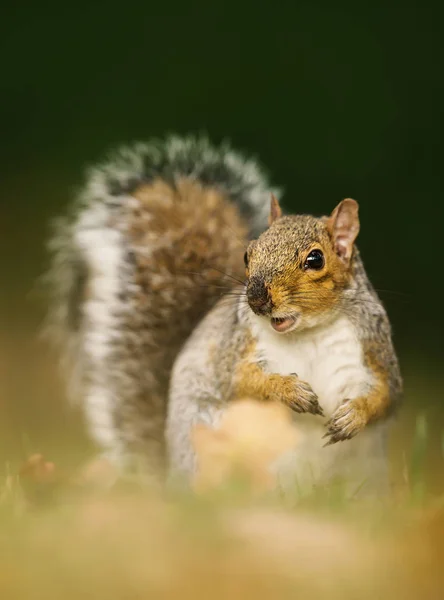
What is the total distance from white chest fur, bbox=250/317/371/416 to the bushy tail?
0.40 meters

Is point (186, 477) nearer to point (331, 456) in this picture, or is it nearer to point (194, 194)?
point (331, 456)

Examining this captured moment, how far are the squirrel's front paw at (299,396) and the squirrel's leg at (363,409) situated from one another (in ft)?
0.10

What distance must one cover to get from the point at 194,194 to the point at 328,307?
0.64 metres

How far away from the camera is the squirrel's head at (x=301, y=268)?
126cm

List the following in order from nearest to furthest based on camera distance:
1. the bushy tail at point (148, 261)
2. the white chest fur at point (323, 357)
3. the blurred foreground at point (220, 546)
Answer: the blurred foreground at point (220, 546) < the white chest fur at point (323, 357) < the bushy tail at point (148, 261)

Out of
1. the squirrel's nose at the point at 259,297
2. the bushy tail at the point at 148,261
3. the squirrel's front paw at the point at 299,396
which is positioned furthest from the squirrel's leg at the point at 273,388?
the bushy tail at the point at 148,261

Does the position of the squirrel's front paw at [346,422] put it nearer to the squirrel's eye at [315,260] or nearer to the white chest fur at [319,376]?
the white chest fur at [319,376]

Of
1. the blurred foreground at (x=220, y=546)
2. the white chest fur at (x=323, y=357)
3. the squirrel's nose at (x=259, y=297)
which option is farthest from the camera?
the white chest fur at (x=323, y=357)

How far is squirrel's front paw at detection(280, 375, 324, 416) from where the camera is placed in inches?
52.1

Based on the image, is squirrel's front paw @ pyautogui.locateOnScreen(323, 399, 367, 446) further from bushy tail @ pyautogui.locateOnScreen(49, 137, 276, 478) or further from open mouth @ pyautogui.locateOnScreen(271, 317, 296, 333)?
bushy tail @ pyautogui.locateOnScreen(49, 137, 276, 478)

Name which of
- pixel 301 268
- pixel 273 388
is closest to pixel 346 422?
pixel 273 388

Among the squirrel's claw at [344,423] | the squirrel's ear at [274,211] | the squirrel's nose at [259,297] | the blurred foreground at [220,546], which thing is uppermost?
the squirrel's ear at [274,211]

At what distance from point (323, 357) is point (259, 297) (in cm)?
17

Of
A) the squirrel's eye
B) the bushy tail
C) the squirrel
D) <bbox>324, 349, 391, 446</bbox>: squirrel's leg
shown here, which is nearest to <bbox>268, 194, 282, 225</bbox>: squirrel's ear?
the squirrel
